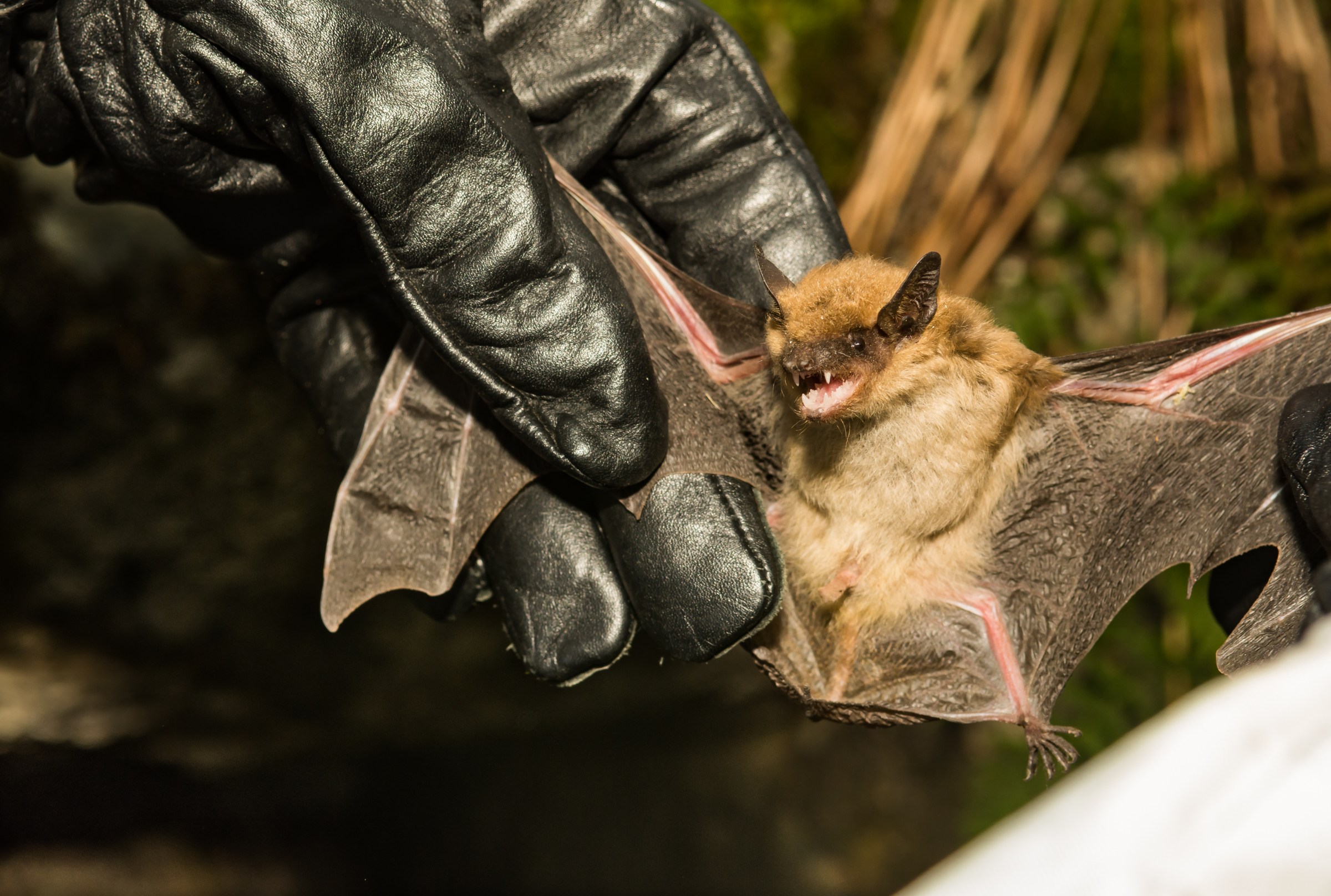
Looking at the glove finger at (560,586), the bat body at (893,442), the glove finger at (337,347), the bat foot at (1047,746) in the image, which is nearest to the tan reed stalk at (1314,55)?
the bat body at (893,442)

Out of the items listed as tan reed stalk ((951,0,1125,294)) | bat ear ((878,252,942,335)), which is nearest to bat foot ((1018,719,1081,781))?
bat ear ((878,252,942,335))

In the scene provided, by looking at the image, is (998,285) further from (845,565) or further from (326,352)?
(326,352)

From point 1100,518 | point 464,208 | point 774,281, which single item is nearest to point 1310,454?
point 1100,518

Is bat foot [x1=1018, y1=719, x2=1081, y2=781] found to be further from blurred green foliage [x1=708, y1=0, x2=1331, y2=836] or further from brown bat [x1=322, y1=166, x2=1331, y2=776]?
blurred green foliage [x1=708, y1=0, x2=1331, y2=836]

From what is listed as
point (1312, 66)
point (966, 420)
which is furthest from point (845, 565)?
point (1312, 66)

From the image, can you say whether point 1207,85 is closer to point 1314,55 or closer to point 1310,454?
point 1314,55

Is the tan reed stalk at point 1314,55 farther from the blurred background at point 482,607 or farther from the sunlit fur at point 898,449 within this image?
the sunlit fur at point 898,449

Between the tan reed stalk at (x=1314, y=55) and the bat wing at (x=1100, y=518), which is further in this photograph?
the tan reed stalk at (x=1314, y=55)
